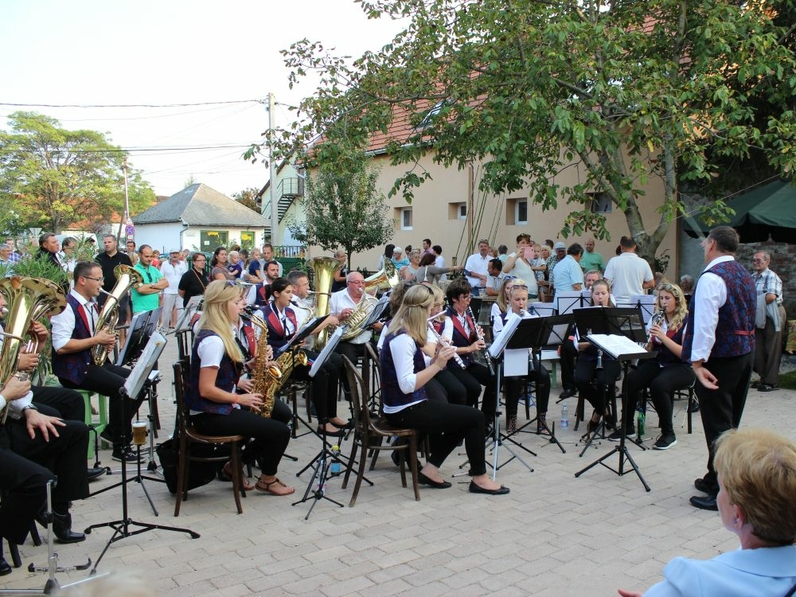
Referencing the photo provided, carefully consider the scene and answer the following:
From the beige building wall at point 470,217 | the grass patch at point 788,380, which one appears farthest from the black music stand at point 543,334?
the beige building wall at point 470,217

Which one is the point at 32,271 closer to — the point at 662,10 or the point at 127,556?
the point at 127,556

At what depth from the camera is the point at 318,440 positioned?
24.2 ft

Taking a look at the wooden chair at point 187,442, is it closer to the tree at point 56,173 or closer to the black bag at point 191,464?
the black bag at point 191,464

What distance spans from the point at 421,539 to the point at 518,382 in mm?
3085

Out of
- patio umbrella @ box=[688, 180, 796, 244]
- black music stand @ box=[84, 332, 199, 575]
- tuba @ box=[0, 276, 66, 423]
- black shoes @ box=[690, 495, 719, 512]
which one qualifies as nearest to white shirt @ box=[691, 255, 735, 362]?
Result: black shoes @ box=[690, 495, 719, 512]

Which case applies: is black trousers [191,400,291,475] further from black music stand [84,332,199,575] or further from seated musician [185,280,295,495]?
black music stand [84,332,199,575]

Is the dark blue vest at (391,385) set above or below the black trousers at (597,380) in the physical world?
above

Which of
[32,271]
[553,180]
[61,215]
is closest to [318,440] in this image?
[32,271]

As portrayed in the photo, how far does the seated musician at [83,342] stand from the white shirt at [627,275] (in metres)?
6.72

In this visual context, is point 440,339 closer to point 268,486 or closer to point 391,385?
point 391,385

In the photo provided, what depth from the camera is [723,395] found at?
540 centimetres

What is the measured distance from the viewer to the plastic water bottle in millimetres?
5727

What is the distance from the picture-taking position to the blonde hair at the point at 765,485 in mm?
1878

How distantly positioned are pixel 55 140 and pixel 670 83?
53716 mm
